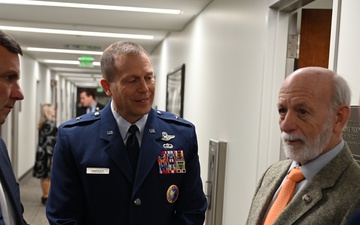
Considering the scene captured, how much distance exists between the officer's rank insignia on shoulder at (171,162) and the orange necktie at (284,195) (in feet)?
1.46

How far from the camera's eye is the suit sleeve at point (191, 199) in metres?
1.54

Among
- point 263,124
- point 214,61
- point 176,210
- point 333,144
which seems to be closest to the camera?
point 333,144

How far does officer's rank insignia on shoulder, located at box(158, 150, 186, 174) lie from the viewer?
60.1 inches

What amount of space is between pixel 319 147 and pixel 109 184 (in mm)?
826

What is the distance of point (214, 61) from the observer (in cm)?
330

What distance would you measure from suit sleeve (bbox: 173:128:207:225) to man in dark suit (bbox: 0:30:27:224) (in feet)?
2.16

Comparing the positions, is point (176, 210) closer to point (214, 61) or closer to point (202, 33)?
point (214, 61)

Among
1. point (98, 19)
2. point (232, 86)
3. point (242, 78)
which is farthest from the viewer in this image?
point (98, 19)

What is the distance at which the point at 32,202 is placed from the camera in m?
5.91

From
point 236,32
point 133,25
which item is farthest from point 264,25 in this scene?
point 133,25

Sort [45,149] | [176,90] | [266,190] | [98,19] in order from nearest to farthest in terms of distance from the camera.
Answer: [266,190], [98,19], [176,90], [45,149]

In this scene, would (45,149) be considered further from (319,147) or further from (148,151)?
(319,147)

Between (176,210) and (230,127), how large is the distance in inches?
53.1

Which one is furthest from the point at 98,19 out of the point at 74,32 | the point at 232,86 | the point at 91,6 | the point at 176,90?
the point at 232,86
